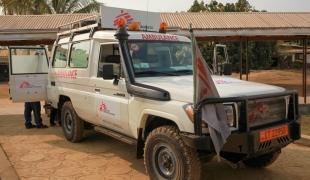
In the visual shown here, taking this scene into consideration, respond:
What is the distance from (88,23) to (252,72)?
25.4 m

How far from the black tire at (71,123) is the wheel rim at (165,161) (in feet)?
8.69

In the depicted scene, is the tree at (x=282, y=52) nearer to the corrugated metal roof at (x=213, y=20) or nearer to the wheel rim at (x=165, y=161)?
the corrugated metal roof at (x=213, y=20)

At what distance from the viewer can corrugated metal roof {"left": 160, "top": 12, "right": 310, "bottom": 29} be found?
1162 centimetres

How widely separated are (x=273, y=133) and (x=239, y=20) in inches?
383

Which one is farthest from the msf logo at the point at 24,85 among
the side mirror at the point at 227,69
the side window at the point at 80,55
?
the side mirror at the point at 227,69

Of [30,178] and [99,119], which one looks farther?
[99,119]

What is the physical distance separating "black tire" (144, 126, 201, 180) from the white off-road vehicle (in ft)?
0.04

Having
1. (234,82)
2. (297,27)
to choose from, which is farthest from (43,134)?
(297,27)

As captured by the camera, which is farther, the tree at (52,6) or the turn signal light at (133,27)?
the tree at (52,6)

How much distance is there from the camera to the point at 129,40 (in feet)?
15.9

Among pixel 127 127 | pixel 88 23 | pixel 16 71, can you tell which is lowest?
pixel 127 127

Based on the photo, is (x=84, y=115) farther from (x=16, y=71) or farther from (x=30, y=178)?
(x=16, y=71)

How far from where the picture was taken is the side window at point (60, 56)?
665 centimetres

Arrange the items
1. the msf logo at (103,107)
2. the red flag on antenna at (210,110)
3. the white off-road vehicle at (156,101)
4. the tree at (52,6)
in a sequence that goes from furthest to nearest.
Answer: the tree at (52,6), the msf logo at (103,107), the white off-road vehicle at (156,101), the red flag on antenna at (210,110)
